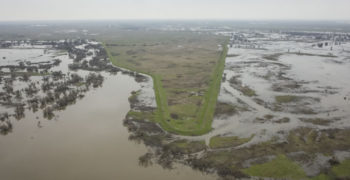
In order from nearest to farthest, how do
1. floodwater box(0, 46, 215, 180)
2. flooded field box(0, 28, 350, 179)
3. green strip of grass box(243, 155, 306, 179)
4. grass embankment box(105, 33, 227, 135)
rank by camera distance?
green strip of grass box(243, 155, 306, 179), floodwater box(0, 46, 215, 180), flooded field box(0, 28, 350, 179), grass embankment box(105, 33, 227, 135)

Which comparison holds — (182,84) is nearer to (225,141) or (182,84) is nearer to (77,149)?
(225,141)

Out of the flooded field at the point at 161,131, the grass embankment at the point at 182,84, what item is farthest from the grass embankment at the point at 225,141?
the grass embankment at the point at 182,84

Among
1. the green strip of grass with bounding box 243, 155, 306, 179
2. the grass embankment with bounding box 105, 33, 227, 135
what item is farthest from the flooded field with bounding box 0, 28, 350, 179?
the grass embankment with bounding box 105, 33, 227, 135

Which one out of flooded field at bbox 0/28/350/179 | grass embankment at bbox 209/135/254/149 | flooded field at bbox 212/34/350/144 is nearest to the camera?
flooded field at bbox 0/28/350/179

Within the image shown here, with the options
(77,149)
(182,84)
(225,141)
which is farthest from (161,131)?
(182,84)

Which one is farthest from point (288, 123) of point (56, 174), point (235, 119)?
point (56, 174)

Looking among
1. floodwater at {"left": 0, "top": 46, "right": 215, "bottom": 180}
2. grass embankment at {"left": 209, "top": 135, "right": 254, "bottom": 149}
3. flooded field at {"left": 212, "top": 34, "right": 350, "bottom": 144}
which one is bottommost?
floodwater at {"left": 0, "top": 46, "right": 215, "bottom": 180}

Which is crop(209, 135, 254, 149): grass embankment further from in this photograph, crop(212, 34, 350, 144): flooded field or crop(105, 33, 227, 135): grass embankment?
crop(105, 33, 227, 135): grass embankment
